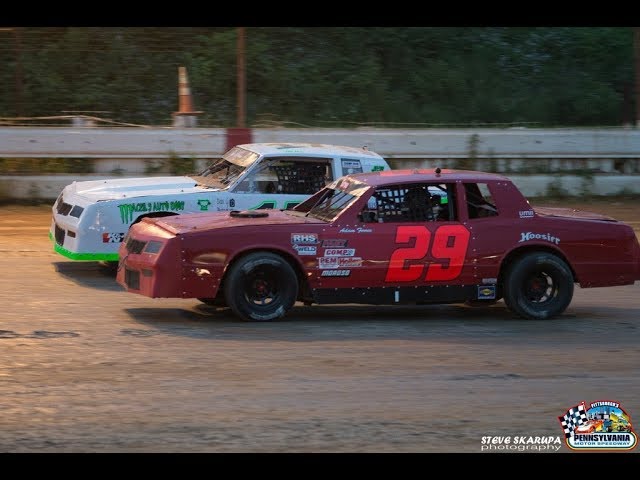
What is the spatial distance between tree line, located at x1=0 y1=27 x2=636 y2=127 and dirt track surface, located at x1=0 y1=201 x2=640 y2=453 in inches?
459

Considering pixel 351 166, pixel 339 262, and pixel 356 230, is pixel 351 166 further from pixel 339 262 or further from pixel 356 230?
pixel 339 262

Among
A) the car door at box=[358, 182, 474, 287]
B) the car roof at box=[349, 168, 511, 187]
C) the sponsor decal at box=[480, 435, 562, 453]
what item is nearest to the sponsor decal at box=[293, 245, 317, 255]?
the car door at box=[358, 182, 474, 287]

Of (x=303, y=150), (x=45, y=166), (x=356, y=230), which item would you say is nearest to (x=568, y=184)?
(x=303, y=150)

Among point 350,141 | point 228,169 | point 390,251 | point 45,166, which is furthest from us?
point 350,141

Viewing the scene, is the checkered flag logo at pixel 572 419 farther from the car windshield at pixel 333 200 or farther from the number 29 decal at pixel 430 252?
the car windshield at pixel 333 200

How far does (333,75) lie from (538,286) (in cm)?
1593

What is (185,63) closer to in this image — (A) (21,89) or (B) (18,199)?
(A) (21,89)

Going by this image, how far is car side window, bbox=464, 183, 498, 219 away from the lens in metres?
9.98

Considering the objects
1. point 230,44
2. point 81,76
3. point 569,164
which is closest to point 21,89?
point 81,76

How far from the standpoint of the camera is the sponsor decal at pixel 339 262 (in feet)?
31.3

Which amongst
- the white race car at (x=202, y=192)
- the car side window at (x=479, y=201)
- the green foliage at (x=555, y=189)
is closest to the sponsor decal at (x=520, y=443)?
the car side window at (x=479, y=201)

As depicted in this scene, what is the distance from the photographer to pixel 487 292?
9891mm

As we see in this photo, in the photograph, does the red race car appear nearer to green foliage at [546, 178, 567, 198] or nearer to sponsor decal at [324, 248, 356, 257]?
sponsor decal at [324, 248, 356, 257]

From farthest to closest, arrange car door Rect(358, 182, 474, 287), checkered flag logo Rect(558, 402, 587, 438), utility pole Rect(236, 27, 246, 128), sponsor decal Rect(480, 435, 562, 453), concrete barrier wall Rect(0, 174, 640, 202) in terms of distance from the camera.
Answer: utility pole Rect(236, 27, 246, 128)
concrete barrier wall Rect(0, 174, 640, 202)
car door Rect(358, 182, 474, 287)
checkered flag logo Rect(558, 402, 587, 438)
sponsor decal Rect(480, 435, 562, 453)
